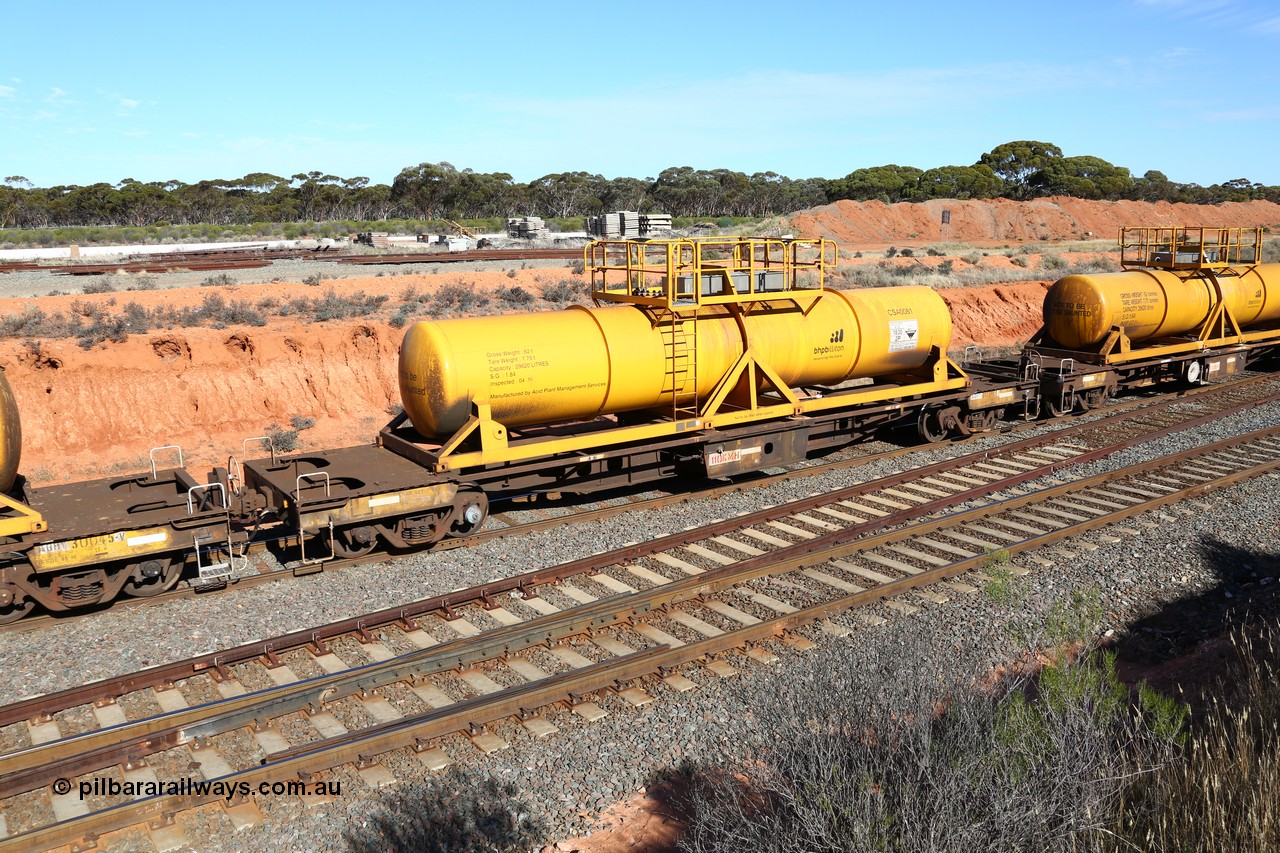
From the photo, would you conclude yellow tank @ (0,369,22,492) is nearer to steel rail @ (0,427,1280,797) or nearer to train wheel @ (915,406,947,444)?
steel rail @ (0,427,1280,797)

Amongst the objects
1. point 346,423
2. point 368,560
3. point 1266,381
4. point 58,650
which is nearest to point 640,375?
point 368,560

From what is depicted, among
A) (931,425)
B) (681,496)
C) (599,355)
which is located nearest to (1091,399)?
(931,425)

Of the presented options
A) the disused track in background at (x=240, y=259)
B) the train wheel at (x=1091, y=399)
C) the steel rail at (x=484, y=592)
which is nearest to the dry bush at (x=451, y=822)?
the steel rail at (x=484, y=592)

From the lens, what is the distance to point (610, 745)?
23.4 feet

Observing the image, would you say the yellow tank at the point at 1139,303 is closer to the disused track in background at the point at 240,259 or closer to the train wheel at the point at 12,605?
the train wheel at the point at 12,605

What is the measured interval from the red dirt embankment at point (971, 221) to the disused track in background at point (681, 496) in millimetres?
44329

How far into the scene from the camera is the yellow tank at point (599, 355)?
1152cm

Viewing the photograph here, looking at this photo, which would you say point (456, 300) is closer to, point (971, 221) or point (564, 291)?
point (564, 291)

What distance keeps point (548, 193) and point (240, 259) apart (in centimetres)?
5111

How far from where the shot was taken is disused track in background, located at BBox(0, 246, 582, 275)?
114 ft

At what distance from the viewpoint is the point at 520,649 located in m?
8.68

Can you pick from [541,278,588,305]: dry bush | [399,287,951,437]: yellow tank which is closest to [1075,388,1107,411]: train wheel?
[399,287,951,437]: yellow tank

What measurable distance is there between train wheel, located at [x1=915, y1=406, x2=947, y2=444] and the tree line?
6921 centimetres

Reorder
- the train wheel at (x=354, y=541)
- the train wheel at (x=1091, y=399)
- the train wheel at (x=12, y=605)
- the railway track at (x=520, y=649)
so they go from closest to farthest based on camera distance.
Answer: the railway track at (x=520, y=649)
the train wheel at (x=12, y=605)
the train wheel at (x=354, y=541)
the train wheel at (x=1091, y=399)
